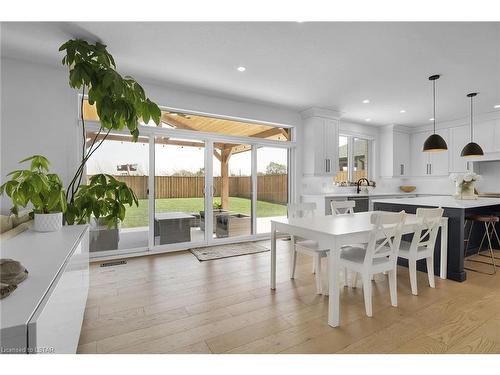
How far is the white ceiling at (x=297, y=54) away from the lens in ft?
8.21

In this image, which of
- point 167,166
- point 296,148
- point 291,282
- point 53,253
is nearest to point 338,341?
point 291,282

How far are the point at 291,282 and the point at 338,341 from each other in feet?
3.62

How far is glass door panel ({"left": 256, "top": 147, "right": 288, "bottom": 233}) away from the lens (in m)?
5.13

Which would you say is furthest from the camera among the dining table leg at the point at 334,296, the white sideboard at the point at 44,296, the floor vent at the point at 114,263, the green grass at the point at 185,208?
the green grass at the point at 185,208

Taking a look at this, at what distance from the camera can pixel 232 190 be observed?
488 centimetres

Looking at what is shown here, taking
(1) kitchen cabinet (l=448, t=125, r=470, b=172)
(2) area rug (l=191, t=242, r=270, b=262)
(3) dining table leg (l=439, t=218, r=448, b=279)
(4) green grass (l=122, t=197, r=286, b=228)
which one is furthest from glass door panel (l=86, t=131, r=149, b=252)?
(1) kitchen cabinet (l=448, t=125, r=470, b=172)

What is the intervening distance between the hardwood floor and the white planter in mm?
791

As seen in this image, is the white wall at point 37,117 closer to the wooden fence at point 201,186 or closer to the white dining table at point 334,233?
the wooden fence at point 201,186

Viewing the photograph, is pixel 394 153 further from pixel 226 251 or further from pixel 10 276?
pixel 10 276

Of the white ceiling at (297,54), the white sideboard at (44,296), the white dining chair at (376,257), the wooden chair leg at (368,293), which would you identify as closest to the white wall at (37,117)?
the white ceiling at (297,54)

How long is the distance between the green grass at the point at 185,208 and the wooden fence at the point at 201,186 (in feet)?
0.26

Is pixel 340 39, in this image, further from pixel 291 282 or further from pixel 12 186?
pixel 12 186

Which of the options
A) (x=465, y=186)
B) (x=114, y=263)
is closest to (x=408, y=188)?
(x=465, y=186)

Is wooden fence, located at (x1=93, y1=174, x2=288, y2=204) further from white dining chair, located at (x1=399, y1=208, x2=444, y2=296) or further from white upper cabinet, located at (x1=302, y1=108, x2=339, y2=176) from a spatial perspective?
white dining chair, located at (x1=399, y1=208, x2=444, y2=296)
